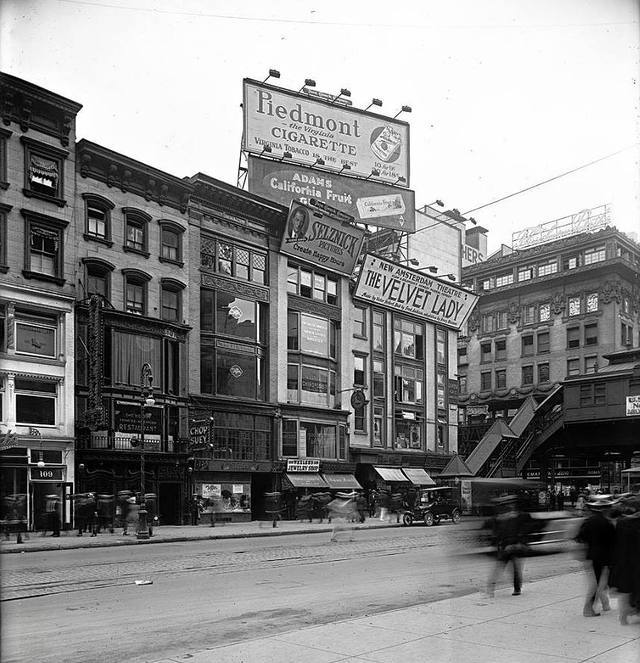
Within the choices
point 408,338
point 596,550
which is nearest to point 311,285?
point 408,338

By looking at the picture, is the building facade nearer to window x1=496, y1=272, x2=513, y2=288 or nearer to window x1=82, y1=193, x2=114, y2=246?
window x1=82, y1=193, x2=114, y2=246

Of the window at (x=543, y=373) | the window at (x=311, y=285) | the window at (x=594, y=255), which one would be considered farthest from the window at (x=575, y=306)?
the window at (x=311, y=285)

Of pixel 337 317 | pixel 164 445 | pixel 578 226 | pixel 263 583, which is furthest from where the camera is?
pixel 578 226

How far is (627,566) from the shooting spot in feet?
33.3

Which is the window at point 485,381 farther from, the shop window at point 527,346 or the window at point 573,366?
the window at point 573,366

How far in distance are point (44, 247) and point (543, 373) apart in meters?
52.4

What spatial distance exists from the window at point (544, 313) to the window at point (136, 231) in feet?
136

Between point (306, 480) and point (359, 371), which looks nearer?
point (306, 480)

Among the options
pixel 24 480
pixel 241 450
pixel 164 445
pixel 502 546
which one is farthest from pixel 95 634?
pixel 241 450

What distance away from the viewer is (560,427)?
48.8 m

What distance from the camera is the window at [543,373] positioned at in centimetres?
7331

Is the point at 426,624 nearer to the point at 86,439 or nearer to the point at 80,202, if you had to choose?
the point at 86,439

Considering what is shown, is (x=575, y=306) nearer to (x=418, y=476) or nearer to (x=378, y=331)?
(x=378, y=331)

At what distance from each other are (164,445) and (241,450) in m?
5.25
